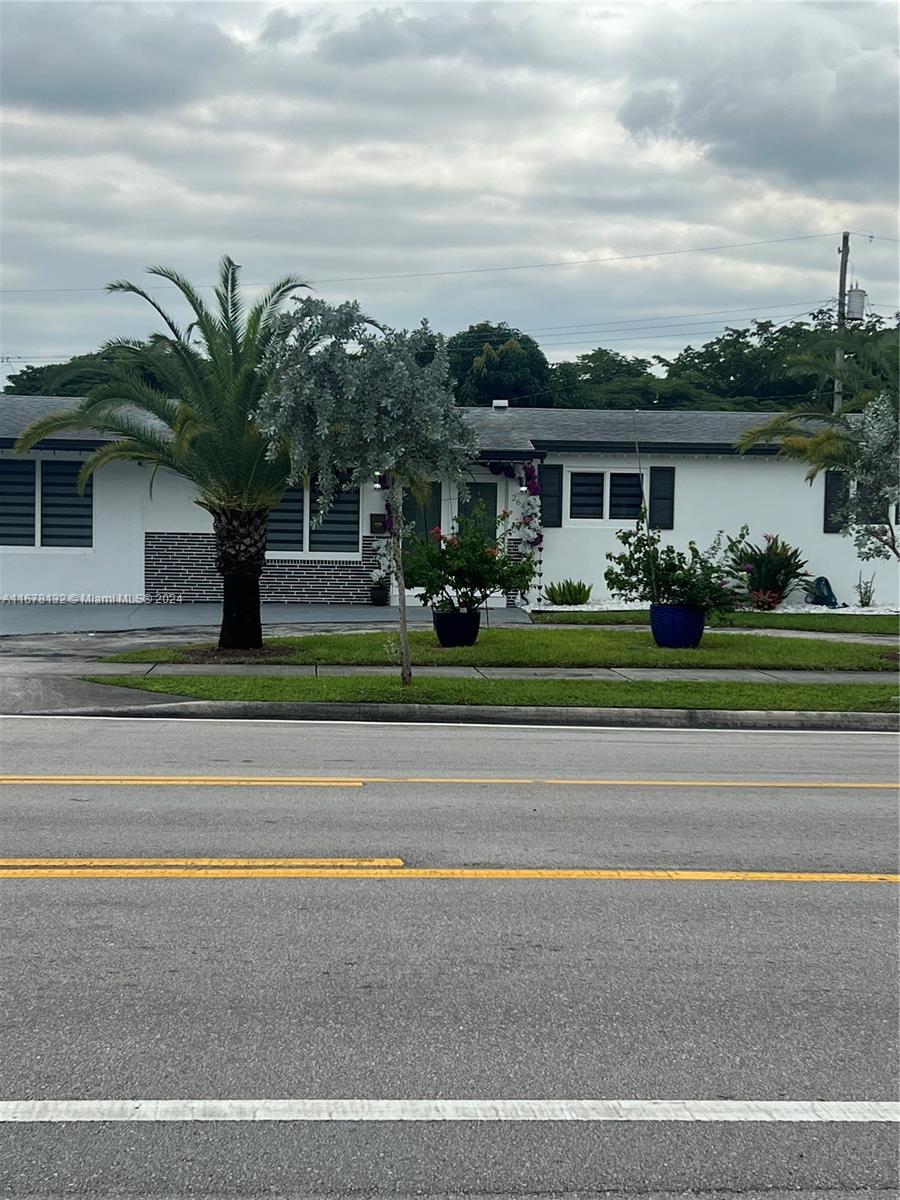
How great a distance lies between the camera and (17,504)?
24.8 meters

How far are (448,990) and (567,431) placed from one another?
22503 mm

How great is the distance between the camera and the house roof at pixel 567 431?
80.5 feet

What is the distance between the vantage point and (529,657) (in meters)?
17.4

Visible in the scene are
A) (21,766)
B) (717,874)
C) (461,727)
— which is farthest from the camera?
(461,727)

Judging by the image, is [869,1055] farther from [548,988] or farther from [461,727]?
[461,727]

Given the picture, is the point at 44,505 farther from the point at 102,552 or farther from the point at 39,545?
the point at 102,552

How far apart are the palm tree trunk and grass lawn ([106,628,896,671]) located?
331mm

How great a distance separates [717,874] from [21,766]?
5.62m

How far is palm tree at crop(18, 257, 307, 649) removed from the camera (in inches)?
672

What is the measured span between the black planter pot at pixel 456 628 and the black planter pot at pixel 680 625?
2712 mm

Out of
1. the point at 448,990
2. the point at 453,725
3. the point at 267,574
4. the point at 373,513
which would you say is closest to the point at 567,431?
the point at 373,513

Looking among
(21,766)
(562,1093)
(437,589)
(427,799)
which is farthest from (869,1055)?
(437,589)

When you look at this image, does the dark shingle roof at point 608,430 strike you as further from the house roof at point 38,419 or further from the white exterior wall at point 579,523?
the house roof at point 38,419

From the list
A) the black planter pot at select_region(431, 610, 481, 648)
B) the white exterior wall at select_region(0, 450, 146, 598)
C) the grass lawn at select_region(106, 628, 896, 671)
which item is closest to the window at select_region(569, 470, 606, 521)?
the grass lawn at select_region(106, 628, 896, 671)
